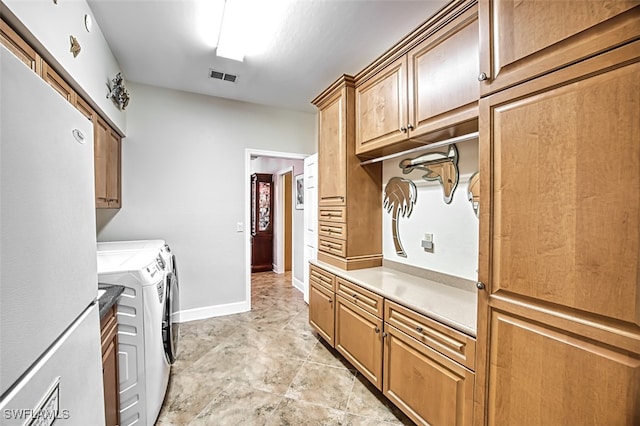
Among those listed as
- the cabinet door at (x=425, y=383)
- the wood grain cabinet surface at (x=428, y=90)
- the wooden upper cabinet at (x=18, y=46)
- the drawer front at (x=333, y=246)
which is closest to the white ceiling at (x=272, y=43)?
the wood grain cabinet surface at (x=428, y=90)

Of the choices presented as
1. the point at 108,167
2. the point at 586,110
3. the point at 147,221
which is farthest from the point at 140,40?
the point at 586,110

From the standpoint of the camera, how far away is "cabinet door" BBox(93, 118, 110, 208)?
85.5 inches

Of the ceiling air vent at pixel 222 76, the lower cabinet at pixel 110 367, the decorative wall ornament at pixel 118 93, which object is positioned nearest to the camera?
the lower cabinet at pixel 110 367

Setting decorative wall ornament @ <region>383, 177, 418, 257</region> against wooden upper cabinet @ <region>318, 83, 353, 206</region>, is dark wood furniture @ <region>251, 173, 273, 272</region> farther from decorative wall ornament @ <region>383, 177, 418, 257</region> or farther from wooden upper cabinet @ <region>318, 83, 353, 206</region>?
decorative wall ornament @ <region>383, 177, 418, 257</region>

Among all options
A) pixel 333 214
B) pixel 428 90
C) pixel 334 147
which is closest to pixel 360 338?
pixel 333 214

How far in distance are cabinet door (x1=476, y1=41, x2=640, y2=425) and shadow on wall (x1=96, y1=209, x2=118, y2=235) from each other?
3448mm

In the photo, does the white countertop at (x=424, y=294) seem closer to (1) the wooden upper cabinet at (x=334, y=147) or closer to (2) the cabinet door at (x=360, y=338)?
(2) the cabinet door at (x=360, y=338)

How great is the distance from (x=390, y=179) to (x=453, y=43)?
1.15m

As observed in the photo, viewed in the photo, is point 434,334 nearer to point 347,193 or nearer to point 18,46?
point 347,193

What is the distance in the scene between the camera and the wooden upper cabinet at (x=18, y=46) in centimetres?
113

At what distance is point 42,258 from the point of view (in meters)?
0.57

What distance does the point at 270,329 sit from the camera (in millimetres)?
3123

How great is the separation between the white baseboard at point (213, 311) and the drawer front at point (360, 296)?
177 cm

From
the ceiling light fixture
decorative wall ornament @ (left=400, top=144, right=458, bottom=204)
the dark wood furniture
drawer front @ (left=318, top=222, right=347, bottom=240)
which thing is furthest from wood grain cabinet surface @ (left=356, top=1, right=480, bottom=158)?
the dark wood furniture
